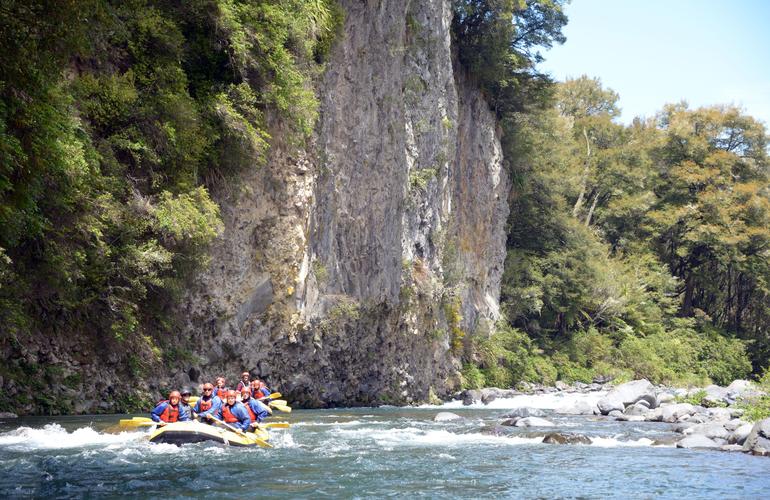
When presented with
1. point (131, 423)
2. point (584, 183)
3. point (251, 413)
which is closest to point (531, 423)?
point (251, 413)

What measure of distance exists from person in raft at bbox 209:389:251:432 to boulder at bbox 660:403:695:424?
12.5m

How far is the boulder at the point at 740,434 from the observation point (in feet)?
50.8

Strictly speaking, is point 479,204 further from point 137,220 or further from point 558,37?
point 137,220

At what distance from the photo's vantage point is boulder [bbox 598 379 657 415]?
79.7 ft

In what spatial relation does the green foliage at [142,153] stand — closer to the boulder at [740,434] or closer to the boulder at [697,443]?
the boulder at [697,443]

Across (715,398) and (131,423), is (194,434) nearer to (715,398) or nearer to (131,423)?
(131,423)

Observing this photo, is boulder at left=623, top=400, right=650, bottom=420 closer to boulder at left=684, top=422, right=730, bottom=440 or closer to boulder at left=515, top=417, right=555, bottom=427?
boulder at left=515, top=417, right=555, bottom=427

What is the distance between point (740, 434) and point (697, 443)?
837mm

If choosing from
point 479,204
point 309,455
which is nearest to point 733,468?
point 309,455

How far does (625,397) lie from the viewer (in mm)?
25234

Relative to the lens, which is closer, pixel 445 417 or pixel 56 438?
pixel 56 438

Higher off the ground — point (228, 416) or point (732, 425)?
point (228, 416)

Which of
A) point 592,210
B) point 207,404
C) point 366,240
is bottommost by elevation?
point 207,404

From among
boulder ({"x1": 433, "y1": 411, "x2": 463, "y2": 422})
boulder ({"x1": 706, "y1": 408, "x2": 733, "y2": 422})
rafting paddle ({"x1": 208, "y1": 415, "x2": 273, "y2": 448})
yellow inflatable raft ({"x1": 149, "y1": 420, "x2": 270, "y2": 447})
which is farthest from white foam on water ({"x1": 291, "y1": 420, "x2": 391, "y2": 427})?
boulder ({"x1": 706, "y1": 408, "x2": 733, "y2": 422})
